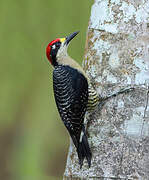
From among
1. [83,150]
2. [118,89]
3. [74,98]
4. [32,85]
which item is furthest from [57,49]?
[32,85]

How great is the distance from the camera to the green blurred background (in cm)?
748

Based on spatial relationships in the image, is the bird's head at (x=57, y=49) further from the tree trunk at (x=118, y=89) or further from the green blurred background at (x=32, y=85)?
the green blurred background at (x=32, y=85)

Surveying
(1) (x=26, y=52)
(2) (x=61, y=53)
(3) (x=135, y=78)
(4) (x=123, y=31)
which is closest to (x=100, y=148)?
(3) (x=135, y=78)

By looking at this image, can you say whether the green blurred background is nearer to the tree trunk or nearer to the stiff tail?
the tree trunk

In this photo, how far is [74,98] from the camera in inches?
156

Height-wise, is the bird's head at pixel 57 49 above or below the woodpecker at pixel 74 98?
above

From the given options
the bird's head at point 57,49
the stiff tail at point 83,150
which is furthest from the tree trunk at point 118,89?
the bird's head at point 57,49

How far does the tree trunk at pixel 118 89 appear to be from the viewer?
3.26 m

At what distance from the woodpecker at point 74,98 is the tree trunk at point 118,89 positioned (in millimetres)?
99

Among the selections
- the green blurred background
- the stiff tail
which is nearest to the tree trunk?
the stiff tail

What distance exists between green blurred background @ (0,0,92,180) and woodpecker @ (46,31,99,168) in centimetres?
310

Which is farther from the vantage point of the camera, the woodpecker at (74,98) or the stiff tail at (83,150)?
the woodpecker at (74,98)

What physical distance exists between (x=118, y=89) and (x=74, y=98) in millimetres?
660

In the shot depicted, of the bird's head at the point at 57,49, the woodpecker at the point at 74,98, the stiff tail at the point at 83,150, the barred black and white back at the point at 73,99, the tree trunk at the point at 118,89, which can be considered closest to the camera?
the tree trunk at the point at 118,89
